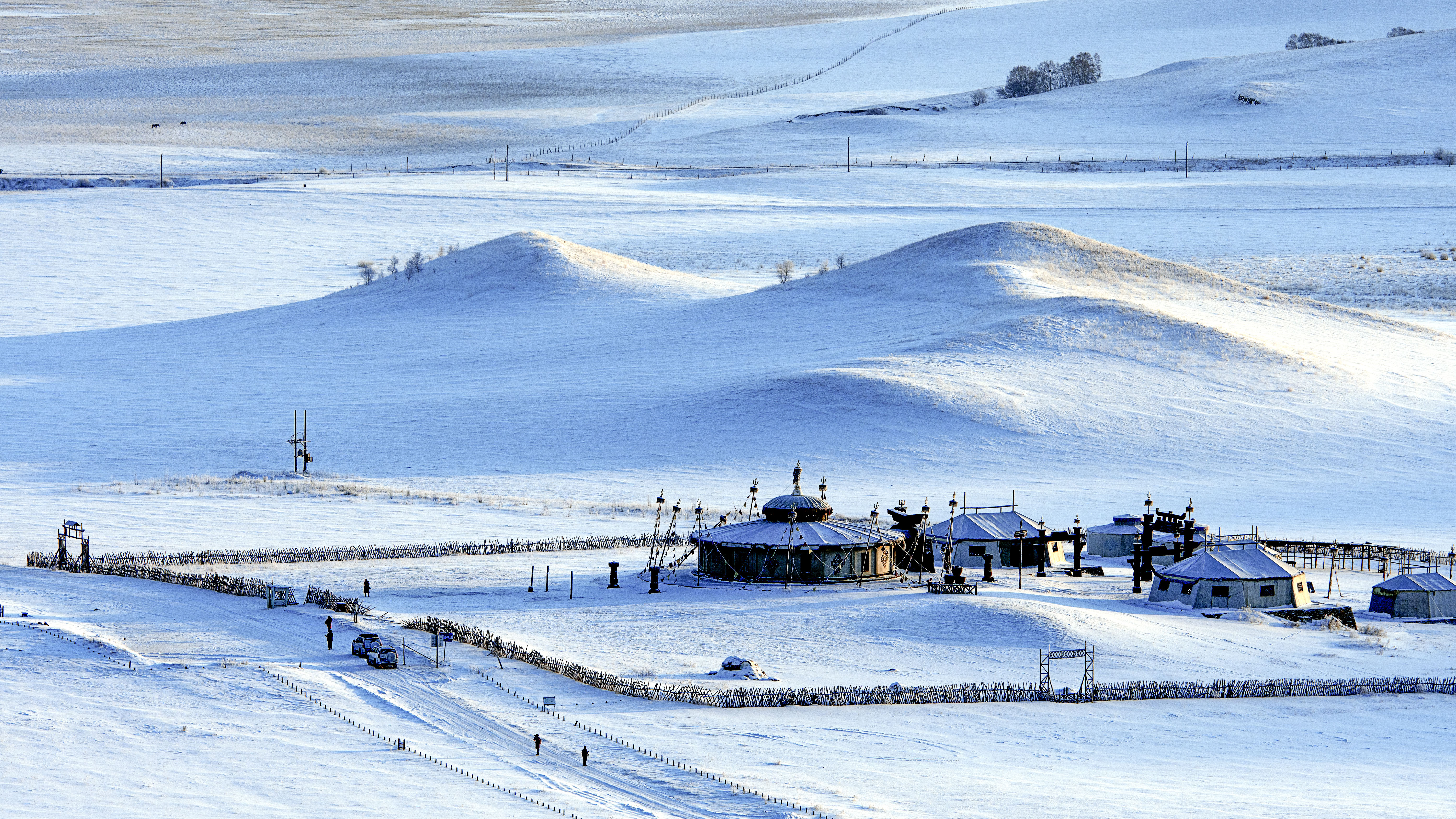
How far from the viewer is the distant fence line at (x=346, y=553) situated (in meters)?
48.5

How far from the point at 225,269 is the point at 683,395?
45032 millimetres

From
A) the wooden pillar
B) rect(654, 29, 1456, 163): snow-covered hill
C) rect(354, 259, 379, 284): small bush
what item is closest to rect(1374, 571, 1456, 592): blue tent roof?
the wooden pillar

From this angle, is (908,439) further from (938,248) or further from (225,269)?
(225,269)

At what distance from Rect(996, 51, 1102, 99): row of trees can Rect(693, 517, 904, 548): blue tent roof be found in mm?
140390

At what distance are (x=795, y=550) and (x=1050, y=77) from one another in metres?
151

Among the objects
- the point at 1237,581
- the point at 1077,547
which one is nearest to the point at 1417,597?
the point at 1237,581

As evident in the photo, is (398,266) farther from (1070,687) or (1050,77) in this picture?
(1050,77)

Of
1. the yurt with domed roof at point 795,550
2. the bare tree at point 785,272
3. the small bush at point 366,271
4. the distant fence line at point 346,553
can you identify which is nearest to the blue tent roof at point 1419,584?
the yurt with domed roof at point 795,550

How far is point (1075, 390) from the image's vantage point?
7281 cm

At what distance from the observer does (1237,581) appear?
155 ft

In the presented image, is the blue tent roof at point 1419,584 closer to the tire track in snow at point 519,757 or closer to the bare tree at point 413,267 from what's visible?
the tire track in snow at point 519,757

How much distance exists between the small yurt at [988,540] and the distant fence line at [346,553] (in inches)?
277

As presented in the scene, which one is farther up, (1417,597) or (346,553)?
(346,553)

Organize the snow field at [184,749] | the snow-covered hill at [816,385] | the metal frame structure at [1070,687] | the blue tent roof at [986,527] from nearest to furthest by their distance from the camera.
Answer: the snow field at [184,749] < the metal frame structure at [1070,687] < the blue tent roof at [986,527] < the snow-covered hill at [816,385]
